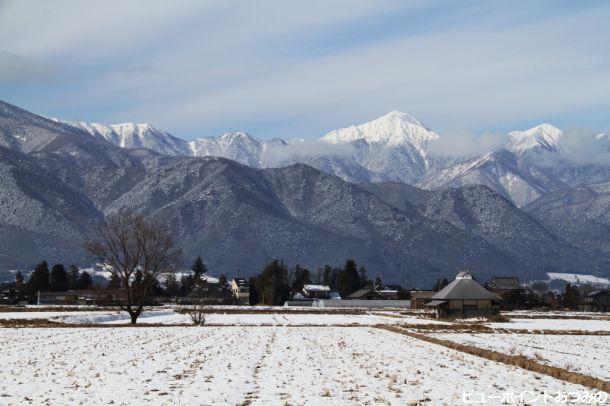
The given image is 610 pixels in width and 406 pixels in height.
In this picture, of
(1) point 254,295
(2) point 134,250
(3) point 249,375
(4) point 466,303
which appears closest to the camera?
(3) point 249,375

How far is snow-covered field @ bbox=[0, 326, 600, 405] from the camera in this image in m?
21.7

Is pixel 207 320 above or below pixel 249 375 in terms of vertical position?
above

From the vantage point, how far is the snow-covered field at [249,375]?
71.2ft

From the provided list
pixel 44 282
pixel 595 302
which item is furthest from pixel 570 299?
pixel 44 282

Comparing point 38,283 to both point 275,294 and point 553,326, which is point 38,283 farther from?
point 553,326

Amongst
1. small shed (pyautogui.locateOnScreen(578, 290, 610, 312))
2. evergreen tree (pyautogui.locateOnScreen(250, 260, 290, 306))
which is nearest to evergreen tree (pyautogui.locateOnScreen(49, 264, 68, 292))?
evergreen tree (pyautogui.locateOnScreen(250, 260, 290, 306))

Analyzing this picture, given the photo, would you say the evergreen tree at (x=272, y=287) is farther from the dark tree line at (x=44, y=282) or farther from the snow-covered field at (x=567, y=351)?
the snow-covered field at (x=567, y=351)

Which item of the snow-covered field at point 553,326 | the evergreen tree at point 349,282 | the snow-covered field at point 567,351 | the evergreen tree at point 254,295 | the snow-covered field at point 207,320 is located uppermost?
the evergreen tree at point 349,282

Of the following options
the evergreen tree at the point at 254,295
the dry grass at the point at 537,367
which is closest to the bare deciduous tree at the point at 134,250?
the dry grass at the point at 537,367

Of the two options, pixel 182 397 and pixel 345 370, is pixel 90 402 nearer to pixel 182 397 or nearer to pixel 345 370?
pixel 182 397

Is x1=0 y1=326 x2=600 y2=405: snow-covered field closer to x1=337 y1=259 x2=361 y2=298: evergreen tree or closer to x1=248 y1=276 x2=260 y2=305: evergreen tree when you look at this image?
x1=248 y1=276 x2=260 y2=305: evergreen tree

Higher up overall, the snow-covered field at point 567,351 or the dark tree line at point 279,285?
the dark tree line at point 279,285

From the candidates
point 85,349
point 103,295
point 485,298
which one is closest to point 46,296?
point 103,295

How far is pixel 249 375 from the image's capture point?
26.4 m
